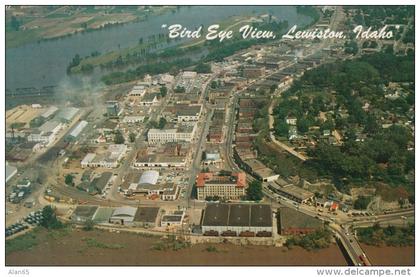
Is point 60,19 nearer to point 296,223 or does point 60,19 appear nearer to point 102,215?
point 102,215

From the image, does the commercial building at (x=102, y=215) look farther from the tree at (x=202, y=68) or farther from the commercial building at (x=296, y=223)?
the tree at (x=202, y=68)

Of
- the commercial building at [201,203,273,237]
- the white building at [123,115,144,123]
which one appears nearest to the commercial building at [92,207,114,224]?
the commercial building at [201,203,273,237]

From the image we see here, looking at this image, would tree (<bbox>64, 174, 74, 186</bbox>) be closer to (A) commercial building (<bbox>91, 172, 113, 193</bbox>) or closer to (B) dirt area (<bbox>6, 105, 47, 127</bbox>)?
(A) commercial building (<bbox>91, 172, 113, 193</bbox>)

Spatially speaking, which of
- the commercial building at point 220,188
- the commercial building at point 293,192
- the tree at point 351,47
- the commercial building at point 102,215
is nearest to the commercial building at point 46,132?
the commercial building at point 102,215

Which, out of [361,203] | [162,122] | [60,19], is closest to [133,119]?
[162,122]

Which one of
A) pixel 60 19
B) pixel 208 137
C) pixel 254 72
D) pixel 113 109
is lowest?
pixel 208 137

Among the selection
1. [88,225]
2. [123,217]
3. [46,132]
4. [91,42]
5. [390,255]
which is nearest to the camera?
[390,255]
